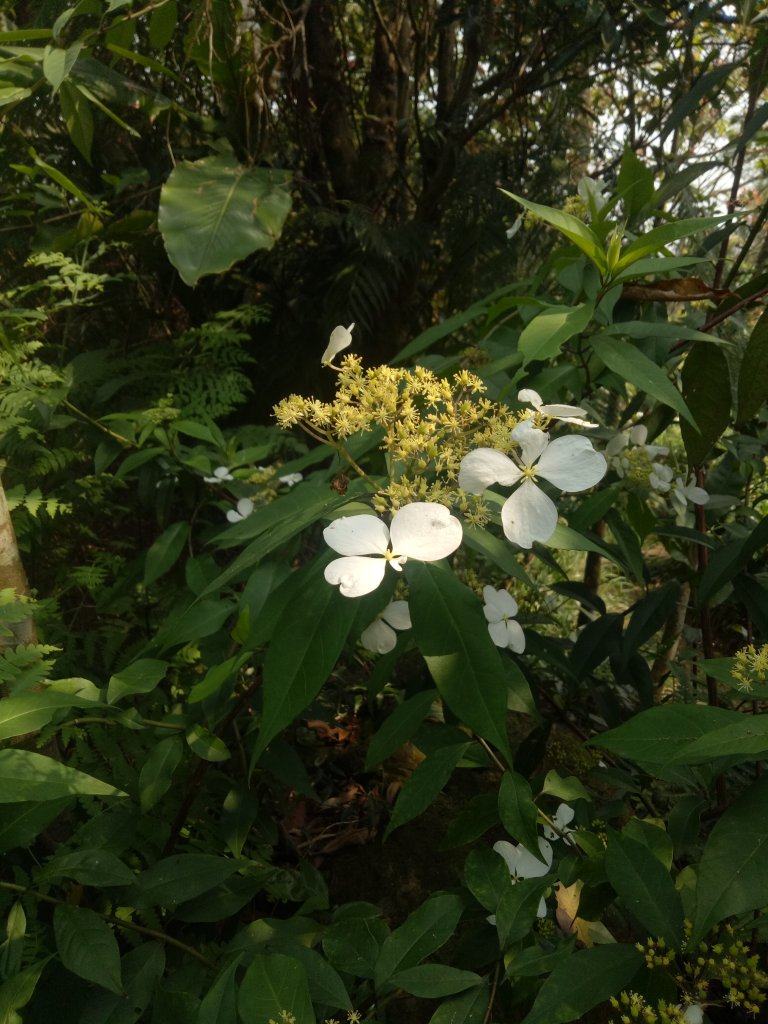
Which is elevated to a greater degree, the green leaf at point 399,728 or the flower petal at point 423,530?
the flower petal at point 423,530

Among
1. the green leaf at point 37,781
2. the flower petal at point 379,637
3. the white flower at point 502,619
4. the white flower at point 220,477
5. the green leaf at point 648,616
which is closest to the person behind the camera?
the green leaf at point 37,781

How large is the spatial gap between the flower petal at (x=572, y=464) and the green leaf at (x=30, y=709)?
63cm

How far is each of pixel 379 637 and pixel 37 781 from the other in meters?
0.50

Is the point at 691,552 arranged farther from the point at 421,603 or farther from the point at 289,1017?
the point at 289,1017

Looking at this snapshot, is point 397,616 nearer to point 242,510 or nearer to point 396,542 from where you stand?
point 396,542

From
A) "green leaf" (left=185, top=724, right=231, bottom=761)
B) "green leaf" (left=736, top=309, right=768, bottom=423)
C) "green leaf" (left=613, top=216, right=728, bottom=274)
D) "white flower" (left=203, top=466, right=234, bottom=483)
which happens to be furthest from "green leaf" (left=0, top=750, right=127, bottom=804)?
"green leaf" (left=736, top=309, right=768, bottom=423)

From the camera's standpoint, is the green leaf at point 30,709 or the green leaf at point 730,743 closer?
the green leaf at point 730,743

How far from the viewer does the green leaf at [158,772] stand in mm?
1038

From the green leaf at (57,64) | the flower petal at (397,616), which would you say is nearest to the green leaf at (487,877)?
the flower petal at (397,616)

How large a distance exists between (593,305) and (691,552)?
29.6 inches

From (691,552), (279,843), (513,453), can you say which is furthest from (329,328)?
(513,453)

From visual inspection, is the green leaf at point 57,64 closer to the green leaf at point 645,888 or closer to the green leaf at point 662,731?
the green leaf at point 662,731

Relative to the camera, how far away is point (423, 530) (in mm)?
750

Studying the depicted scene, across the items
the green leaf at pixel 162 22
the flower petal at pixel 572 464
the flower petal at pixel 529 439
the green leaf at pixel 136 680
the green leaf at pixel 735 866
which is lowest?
the green leaf at pixel 136 680
